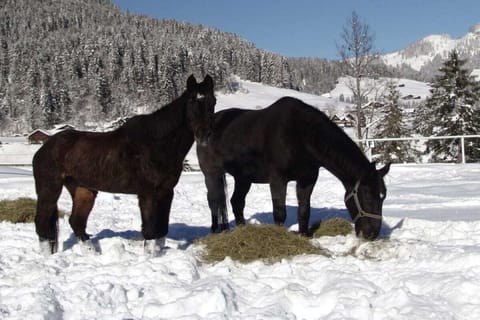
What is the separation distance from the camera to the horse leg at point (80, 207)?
536 centimetres

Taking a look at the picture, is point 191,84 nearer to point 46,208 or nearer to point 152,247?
point 152,247

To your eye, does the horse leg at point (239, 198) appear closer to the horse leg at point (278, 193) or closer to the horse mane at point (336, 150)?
the horse leg at point (278, 193)

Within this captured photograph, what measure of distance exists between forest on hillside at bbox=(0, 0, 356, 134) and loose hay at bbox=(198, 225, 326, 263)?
74278 millimetres

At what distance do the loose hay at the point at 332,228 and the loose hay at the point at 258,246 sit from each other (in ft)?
3.09

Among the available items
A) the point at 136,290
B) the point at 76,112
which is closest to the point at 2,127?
the point at 76,112

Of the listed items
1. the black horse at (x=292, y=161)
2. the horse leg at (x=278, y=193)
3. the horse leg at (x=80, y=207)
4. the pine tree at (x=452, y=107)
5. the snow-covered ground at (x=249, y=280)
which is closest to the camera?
the snow-covered ground at (x=249, y=280)

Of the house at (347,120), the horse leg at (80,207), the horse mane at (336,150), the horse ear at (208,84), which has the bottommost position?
the horse leg at (80,207)

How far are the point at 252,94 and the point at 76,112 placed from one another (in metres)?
43.7

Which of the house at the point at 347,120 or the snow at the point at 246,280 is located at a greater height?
the house at the point at 347,120

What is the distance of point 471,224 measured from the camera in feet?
19.1

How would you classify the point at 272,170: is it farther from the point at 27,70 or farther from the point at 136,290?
the point at 27,70

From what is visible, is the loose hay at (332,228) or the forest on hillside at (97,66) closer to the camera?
the loose hay at (332,228)

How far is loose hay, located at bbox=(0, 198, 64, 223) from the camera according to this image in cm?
694

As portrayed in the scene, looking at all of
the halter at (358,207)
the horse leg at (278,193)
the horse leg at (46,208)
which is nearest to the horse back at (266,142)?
the horse leg at (278,193)
